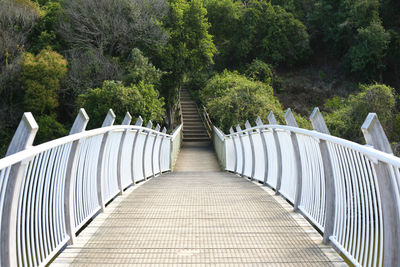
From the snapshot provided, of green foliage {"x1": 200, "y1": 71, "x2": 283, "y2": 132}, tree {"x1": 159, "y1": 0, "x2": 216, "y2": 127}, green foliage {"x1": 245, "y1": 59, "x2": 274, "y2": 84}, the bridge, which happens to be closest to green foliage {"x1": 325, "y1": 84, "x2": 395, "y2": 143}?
green foliage {"x1": 200, "y1": 71, "x2": 283, "y2": 132}

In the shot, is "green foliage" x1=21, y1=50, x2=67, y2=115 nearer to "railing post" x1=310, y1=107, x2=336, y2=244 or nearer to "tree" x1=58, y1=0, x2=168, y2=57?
"tree" x1=58, y1=0, x2=168, y2=57

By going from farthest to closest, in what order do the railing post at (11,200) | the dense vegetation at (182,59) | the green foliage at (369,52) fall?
1. the green foliage at (369,52)
2. the dense vegetation at (182,59)
3. the railing post at (11,200)

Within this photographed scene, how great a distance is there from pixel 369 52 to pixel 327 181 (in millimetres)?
29600

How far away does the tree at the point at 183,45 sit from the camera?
2445cm

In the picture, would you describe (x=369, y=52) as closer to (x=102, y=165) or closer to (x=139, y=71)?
(x=139, y=71)

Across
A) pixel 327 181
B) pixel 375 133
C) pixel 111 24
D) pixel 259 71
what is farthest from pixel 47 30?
pixel 375 133

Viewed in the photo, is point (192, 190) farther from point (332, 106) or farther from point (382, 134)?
point (332, 106)

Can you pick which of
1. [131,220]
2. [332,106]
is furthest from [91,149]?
[332,106]

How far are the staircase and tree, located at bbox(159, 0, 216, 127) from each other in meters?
2.88

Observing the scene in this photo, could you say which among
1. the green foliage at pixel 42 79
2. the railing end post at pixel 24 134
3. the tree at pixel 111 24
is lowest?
the railing end post at pixel 24 134

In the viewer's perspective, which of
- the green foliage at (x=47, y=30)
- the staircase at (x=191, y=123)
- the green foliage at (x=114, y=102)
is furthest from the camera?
Result: the staircase at (x=191, y=123)

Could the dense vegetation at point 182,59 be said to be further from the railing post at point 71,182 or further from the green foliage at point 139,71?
the railing post at point 71,182

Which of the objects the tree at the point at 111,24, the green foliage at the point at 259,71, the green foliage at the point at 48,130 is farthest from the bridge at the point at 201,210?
the green foliage at the point at 259,71

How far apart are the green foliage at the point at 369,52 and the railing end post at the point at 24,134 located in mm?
30692
